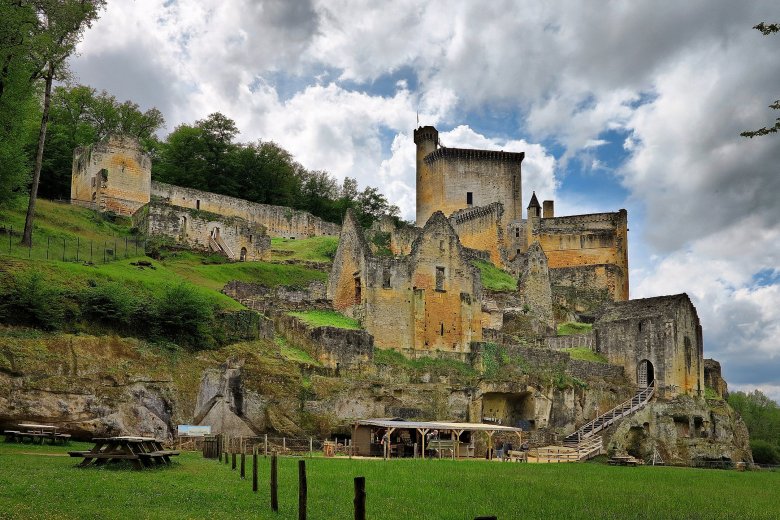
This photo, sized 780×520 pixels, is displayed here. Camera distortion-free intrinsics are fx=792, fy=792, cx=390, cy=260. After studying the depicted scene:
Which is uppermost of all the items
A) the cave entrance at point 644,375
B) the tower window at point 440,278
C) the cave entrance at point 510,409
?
the tower window at point 440,278

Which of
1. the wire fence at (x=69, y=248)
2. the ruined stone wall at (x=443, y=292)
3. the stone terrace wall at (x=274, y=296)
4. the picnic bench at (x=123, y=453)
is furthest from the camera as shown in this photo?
the ruined stone wall at (x=443, y=292)

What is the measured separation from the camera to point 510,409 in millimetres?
46938

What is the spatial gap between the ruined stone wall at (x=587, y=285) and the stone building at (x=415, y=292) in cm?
2235

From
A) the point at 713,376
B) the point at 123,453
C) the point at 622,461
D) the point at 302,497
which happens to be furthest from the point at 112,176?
the point at 302,497

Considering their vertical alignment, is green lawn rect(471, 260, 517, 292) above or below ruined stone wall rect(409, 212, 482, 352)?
above

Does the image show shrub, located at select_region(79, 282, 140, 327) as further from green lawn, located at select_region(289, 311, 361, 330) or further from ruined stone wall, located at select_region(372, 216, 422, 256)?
ruined stone wall, located at select_region(372, 216, 422, 256)

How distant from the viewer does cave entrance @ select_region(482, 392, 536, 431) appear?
45438mm

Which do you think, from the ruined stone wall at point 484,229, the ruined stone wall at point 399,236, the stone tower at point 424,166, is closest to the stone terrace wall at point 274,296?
the ruined stone wall at point 399,236

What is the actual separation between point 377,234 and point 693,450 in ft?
102

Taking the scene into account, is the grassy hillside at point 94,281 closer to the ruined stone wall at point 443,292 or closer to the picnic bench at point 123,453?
the ruined stone wall at point 443,292

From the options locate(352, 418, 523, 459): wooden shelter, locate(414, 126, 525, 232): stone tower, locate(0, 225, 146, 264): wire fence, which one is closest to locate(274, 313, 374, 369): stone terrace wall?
locate(352, 418, 523, 459): wooden shelter

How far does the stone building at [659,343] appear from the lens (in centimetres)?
5169

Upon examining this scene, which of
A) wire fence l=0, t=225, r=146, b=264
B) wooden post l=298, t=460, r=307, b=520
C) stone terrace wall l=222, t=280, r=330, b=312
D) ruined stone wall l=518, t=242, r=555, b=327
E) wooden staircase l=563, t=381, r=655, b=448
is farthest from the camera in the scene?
ruined stone wall l=518, t=242, r=555, b=327

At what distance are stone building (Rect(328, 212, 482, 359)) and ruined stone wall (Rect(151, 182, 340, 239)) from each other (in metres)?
24.8
